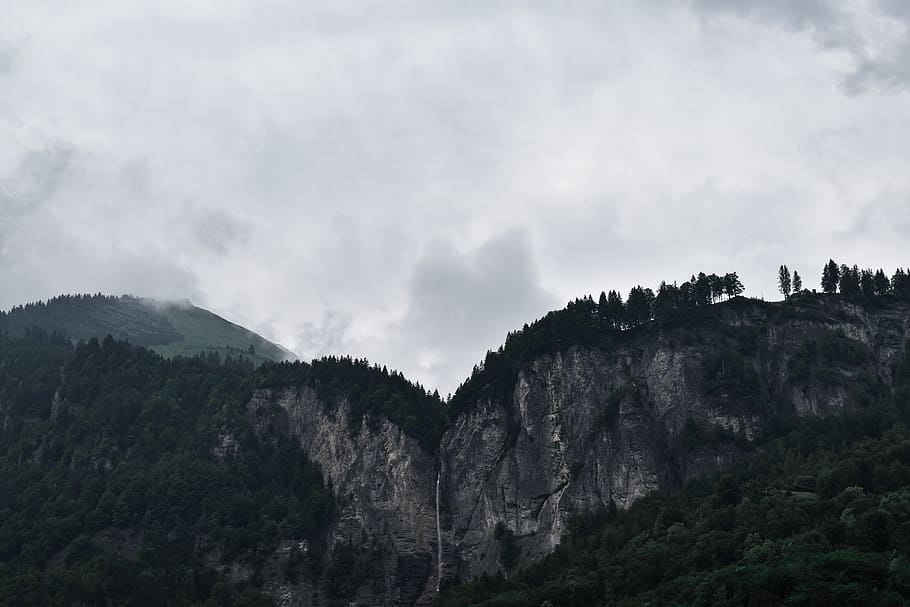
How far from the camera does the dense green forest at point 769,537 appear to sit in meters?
129

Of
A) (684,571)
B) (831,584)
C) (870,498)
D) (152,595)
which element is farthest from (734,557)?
(152,595)

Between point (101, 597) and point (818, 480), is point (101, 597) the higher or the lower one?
the lower one

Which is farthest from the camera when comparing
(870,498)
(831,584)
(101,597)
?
(101,597)

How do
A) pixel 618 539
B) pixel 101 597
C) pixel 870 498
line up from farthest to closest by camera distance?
1. pixel 101 597
2. pixel 618 539
3. pixel 870 498

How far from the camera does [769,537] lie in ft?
502

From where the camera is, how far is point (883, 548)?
13775 centimetres

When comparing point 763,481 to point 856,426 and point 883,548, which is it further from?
point 883,548

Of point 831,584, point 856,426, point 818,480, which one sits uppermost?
point 856,426

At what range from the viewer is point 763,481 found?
17788 centimetres

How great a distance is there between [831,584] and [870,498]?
108ft

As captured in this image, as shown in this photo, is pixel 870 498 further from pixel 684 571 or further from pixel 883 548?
pixel 684 571

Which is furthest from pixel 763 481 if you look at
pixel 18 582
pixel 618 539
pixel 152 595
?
pixel 18 582

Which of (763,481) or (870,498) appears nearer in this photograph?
(870,498)

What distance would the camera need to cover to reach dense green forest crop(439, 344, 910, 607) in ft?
422
